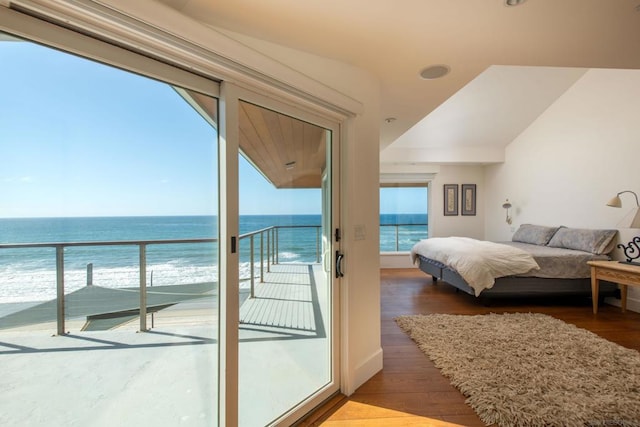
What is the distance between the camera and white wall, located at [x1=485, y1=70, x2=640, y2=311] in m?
3.90

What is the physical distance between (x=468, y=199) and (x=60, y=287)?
7.26 metres

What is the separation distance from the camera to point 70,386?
1.17 metres

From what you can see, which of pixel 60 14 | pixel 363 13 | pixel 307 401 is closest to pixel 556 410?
pixel 307 401

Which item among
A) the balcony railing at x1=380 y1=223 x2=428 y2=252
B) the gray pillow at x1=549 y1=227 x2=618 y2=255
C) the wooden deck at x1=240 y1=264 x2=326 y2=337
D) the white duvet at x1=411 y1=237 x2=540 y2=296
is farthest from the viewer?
the balcony railing at x1=380 y1=223 x2=428 y2=252

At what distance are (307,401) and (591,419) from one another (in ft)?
A: 5.59

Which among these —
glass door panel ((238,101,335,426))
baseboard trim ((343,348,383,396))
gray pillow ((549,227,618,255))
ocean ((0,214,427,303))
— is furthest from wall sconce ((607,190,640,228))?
ocean ((0,214,427,303))

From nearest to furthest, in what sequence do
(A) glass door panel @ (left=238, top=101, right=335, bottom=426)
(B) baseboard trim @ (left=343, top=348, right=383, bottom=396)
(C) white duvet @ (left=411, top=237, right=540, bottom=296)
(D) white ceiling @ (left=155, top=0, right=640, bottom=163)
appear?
(D) white ceiling @ (left=155, top=0, right=640, bottom=163)
(A) glass door panel @ (left=238, top=101, right=335, bottom=426)
(B) baseboard trim @ (left=343, top=348, right=383, bottom=396)
(C) white duvet @ (left=411, top=237, right=540, bottom=296)

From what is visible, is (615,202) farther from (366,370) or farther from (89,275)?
(89,275)

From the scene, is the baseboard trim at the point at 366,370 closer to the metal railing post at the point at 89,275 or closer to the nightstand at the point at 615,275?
the metal railing post at the point at 89,275

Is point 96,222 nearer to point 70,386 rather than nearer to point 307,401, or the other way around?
point 70,386

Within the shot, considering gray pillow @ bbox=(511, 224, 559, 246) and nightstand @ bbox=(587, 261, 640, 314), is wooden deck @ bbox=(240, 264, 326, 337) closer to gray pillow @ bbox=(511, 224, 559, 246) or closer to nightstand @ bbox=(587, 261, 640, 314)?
nightstand @ bbox=(587, 261, 640, 314)

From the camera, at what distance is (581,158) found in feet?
15.0

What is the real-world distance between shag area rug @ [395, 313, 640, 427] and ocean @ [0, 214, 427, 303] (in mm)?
1841

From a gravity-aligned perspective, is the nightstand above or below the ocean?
below
